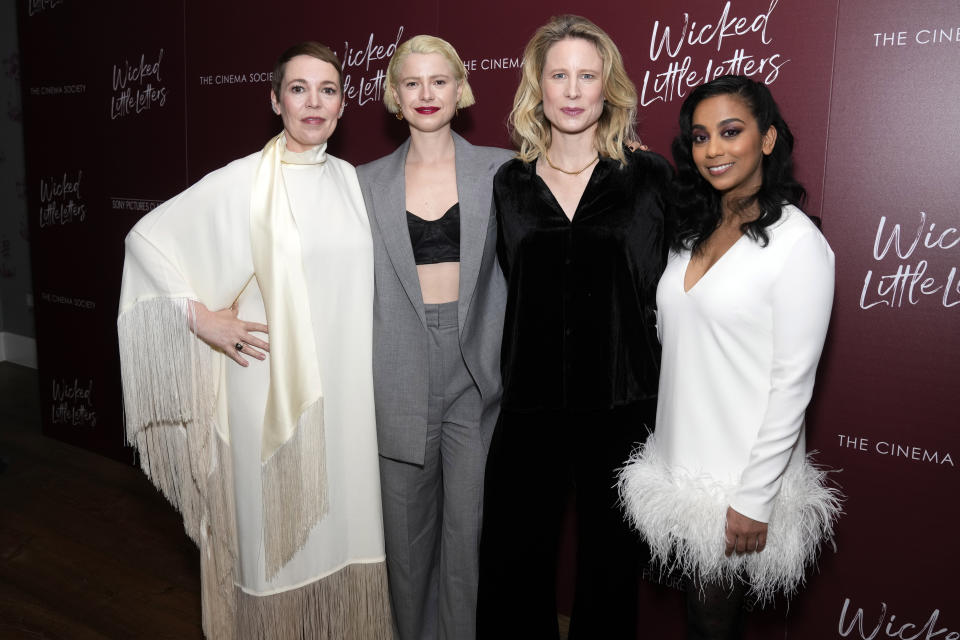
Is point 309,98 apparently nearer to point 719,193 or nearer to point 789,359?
point 719,193

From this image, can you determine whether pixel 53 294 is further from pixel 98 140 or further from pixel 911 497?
pixel 911 497

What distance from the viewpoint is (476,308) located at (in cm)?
231

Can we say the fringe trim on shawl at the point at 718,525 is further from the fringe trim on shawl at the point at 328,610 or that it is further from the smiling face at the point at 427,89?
the smiling face at the point at 427,89

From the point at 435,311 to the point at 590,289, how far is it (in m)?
0.45

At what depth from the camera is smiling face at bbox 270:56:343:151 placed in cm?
224

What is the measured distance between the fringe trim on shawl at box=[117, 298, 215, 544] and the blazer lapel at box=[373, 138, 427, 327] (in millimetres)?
619

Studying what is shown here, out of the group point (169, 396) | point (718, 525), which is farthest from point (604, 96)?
point (169, 396)

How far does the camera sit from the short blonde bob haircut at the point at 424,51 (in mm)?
2264

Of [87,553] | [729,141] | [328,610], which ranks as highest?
[729,141]

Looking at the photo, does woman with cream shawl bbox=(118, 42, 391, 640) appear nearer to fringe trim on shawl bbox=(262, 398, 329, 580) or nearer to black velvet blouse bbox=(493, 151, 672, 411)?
fringe trim on shawl bbox=(262, 398, 329, 580)

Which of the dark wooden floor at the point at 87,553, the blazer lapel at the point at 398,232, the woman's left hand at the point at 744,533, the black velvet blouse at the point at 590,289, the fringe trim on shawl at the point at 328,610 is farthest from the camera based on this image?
the dark wooden floor at the point at 87,553

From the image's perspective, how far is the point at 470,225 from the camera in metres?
2.26

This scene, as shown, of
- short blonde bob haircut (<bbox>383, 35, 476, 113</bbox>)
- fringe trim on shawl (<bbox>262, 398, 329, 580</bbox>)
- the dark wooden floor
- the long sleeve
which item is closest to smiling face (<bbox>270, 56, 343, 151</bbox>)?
short blonde bob haircut (<bbox>383, 35, 476, 113</bbox>)

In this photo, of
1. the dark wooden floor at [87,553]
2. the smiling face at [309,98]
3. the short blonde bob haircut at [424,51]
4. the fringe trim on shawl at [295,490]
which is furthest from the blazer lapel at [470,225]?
the dark wooden floor at [87,553]
